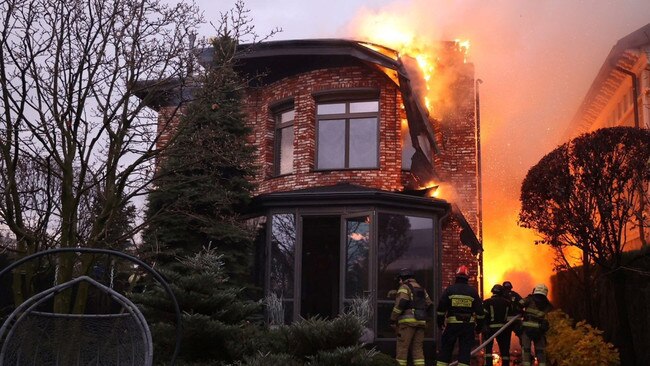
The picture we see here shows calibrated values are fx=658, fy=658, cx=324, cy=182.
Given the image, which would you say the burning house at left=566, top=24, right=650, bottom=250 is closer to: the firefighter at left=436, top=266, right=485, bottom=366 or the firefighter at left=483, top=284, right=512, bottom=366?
the firefighter at left=483, top=284, right=512, bottom=366

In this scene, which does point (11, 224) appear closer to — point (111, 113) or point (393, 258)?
point (111, 113)

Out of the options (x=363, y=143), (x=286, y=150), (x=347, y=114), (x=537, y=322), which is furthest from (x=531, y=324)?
(x=286, y=150)

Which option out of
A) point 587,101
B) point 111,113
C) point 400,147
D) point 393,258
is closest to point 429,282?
point 393,258

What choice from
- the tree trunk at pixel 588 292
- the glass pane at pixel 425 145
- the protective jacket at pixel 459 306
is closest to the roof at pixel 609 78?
the glass pane at pixel 425 145

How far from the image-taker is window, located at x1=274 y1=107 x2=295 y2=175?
17047mm

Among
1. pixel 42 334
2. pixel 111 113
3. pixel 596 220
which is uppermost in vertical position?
pixel 111 113

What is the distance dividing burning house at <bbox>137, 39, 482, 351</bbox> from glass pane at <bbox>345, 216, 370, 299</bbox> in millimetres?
22

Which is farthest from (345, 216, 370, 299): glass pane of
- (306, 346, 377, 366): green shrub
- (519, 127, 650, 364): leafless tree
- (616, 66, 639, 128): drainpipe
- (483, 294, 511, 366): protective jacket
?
(616, 66, 639, 128): drainpipe

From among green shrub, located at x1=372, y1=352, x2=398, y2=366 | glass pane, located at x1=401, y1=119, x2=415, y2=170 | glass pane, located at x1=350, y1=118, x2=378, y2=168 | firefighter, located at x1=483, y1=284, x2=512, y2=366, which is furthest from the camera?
glass pane, located at x1=350, y1=118, x2=378, y2=168

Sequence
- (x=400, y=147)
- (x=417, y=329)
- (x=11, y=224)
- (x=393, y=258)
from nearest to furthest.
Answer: (x=11, y=224), (x=417, y=329), (x=393, y=258), (x=400, y=147)

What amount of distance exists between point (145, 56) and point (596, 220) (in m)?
8.69

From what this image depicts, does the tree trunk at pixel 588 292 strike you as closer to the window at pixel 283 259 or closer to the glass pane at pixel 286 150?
the window at pixel 283 259

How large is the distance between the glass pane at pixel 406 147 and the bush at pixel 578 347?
5.01m

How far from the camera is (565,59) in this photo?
26938 millimetres
